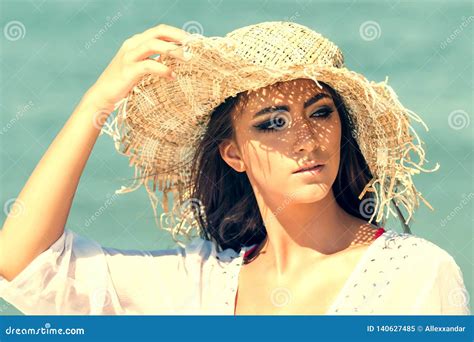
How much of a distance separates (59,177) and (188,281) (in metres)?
0.72

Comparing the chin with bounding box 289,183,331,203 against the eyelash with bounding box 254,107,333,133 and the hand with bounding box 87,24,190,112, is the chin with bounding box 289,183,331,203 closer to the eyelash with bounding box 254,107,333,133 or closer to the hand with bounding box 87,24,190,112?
the eyelash with bounding box 254,107,333,133

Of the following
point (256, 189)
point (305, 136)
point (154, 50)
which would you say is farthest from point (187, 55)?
point (256, 189)

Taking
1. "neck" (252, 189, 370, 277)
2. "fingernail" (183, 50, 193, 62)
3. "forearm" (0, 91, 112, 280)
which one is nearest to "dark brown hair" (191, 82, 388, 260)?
"neck" (252, 189, 370, 277)

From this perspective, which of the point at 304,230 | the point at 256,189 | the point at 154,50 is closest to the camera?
the point at 154,50

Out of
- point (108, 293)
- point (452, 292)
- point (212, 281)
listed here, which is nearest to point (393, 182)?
point (452, 292)

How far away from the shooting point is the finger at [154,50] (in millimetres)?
5188

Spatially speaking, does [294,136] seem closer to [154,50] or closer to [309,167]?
[309,167]

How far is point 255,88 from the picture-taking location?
5.29m

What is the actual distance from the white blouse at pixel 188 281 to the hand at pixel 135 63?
0.60 m

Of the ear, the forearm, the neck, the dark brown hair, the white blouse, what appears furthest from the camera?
the dark brown hair

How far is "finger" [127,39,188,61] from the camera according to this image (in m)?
5.19

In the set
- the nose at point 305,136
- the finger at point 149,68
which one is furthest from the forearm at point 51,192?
the nose at point 305,136

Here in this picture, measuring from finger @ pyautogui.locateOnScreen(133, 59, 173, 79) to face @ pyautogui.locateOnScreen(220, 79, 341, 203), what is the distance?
0.38m

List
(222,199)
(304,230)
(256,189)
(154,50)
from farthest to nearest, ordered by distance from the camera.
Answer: (222,199) → (256,189) → (304,230) → (154,50)
